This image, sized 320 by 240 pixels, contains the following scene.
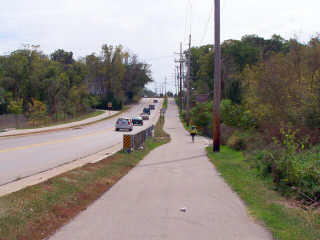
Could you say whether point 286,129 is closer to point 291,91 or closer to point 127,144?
point 291,91

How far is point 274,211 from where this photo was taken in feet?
26.7

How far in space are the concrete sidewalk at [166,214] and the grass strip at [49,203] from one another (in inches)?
13.6

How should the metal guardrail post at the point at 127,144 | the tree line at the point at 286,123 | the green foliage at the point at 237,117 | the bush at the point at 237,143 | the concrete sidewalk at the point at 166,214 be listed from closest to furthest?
the concrete sidewalk at the point at 166,214, the tree line at the point at 286,123, the metal guardrail post at the point at 127,144, the bush at the point at 237,143, the green foliage at the point at 237,117

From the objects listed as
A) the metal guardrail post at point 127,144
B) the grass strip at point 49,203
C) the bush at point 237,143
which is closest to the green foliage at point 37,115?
the metal guardrail post at point 127,144

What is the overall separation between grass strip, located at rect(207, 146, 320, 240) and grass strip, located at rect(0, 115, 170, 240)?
367cm

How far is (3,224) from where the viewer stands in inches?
252

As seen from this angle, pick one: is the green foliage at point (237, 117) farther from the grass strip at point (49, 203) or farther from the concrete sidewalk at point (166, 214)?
the grass strip at point (49, 203)

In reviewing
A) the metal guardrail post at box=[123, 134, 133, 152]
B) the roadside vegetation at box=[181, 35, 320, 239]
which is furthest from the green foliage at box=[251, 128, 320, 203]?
the metal guardrail post at box=[123, 134, 133, 152]

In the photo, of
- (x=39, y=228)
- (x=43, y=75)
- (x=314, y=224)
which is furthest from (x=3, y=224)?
(x=43, y=75)

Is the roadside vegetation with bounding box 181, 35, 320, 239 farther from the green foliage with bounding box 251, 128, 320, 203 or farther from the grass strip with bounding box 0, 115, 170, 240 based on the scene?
the grass strip with bounding box 0, 115, 170, 240

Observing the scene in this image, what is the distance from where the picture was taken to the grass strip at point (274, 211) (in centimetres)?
655

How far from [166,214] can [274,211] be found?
2211 millimetres

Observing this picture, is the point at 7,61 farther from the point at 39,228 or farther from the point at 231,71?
the point at 39,228

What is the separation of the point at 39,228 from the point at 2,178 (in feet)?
20.7
